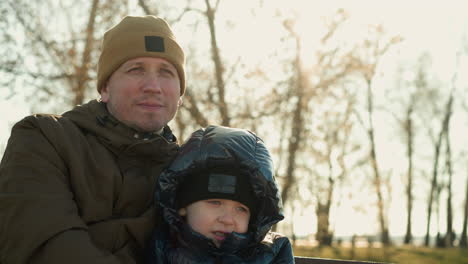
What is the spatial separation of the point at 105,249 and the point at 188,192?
55 centimetres

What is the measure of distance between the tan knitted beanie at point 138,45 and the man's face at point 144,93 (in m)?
0.05

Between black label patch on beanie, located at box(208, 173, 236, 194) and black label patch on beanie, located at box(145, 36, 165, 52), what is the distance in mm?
864

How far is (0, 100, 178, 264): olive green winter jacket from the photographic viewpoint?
7.94 feet

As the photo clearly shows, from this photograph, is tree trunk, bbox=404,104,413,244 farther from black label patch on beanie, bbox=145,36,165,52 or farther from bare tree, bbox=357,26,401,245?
black label patch on beanie, bbox=145,36,165,52

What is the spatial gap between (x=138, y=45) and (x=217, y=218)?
113 centimetres

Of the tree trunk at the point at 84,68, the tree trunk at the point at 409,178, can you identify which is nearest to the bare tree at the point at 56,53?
the tree trunk at the point at 84,68

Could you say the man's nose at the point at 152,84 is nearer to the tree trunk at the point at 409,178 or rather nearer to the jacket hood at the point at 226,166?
the jacket hood at the point at 226,166

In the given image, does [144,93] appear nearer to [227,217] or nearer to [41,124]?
[41,124]

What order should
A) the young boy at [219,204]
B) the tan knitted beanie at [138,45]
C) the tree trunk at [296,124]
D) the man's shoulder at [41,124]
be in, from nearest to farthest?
the man's shoulder at [41,124] → the young boy at [219,204] → the tan knitted beanie at [138,45] → the tree trunk at [296,124]

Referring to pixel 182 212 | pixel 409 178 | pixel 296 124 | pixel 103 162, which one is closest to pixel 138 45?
pixel 103 162

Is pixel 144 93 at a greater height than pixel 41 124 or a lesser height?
greater

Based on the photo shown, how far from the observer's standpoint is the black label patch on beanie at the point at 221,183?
2875 mm

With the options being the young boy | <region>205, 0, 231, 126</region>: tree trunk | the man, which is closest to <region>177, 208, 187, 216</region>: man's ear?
the young boy

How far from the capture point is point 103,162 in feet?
9.29
